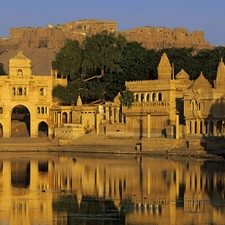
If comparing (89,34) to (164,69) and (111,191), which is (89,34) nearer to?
(164,69)

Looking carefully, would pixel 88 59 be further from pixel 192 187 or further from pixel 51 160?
pixel 192 187

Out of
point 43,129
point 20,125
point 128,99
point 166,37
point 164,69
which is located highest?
point 166,37

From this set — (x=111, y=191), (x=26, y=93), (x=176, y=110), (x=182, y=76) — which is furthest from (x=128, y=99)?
(x=111, y=191)

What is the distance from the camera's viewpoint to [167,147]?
236 feet

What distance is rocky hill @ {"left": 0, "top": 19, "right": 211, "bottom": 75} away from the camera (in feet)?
510

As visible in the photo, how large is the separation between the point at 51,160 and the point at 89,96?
61.3 feet

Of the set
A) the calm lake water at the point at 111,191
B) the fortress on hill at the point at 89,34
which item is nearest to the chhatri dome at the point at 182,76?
the calm lake water at the point at 111,191

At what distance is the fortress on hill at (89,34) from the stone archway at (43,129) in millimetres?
58611

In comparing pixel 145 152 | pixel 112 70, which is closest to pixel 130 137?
pixel 145 152

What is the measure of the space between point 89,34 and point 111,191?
111 metres

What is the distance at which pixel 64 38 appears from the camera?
529ft

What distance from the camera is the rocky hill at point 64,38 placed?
15538 centimetres

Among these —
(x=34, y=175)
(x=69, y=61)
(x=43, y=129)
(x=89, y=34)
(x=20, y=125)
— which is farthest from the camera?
(x=89, y=34)

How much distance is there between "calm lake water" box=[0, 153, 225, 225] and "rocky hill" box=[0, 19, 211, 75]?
85243 millimetres
